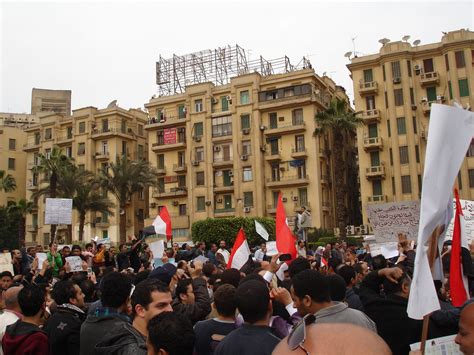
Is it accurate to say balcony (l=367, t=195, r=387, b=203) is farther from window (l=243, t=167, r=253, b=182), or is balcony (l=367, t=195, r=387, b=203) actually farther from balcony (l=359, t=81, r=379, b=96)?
window (l=243, t=167, r=253, b=182)

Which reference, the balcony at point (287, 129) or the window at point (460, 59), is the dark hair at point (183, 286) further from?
the window at point (460, 59)

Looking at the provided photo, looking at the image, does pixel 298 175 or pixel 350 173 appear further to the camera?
pixel 350 173

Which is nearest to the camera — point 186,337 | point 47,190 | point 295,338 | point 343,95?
point 295,338

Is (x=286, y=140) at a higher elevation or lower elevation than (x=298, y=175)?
higher

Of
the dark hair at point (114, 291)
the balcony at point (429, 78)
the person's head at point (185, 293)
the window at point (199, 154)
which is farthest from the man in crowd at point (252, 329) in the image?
the window at point (199, 154)

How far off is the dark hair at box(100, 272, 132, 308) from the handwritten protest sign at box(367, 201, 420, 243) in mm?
8289

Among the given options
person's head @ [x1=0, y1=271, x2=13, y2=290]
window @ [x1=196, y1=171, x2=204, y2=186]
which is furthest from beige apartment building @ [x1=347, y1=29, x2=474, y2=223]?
person's head @ [x1=0, y1=271, x2=13, y2=290]

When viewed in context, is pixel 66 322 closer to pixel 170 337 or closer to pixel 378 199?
pixel 170 337

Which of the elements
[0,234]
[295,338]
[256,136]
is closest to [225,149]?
[256,136]

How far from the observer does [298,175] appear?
1865 inches

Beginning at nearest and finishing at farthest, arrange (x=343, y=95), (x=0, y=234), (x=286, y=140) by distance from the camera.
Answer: (x=286, y=140), (x=0, y=234), (x=343, y=95)

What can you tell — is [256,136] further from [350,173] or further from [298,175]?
[350,173]

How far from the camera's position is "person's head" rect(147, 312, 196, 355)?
101 inches

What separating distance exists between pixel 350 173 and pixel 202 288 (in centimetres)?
5095
